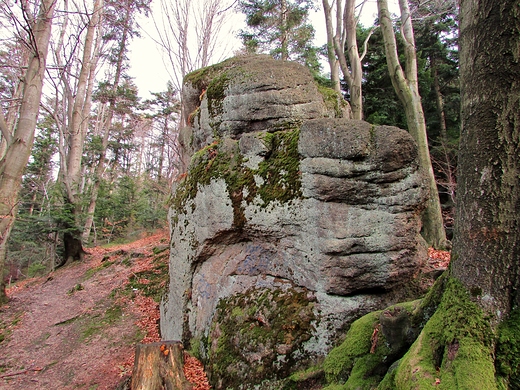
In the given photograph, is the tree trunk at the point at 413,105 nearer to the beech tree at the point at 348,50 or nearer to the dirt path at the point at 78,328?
the beech tree at the point at 348,50

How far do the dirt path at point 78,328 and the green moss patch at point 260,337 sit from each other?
1.87 metres

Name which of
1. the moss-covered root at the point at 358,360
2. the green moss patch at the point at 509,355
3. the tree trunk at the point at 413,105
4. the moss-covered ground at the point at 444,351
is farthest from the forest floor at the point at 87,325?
the green moss patch at the point at 509,355

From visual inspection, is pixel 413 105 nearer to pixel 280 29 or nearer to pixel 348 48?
pixel 348 48

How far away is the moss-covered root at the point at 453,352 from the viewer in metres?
2.08

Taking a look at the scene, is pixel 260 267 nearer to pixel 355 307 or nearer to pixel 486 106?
pixel 355 307

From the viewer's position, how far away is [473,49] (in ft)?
8.05

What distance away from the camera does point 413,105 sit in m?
8.80

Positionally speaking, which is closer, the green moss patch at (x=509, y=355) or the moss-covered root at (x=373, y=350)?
the green moss patch at (x=509, y=355)

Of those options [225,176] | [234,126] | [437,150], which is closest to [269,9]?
[437,150]

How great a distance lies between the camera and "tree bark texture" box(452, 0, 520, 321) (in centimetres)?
226

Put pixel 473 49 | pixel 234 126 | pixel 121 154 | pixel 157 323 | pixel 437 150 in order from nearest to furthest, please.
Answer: pixel 473 49
pixel 234 126
pixel 157 323
pixel 437 150
pixel 121 154

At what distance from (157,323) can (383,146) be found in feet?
19.0

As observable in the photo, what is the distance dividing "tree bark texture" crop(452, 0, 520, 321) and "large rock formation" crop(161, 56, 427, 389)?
1292 mm

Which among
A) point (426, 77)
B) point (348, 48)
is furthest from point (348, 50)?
point (426, 77)
